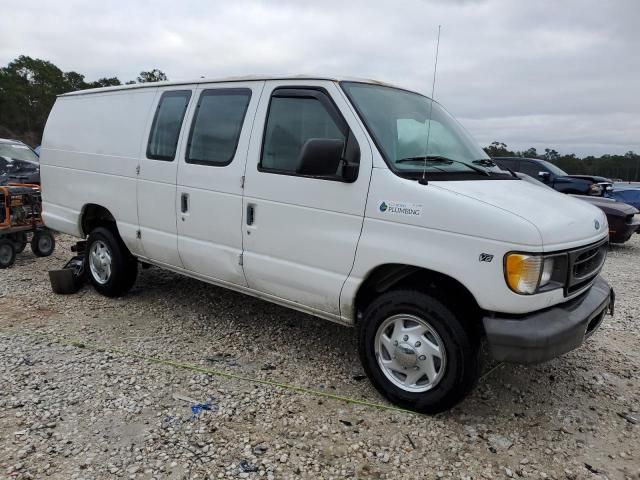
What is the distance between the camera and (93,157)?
5.26m

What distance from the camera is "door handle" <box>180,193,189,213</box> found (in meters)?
4.39

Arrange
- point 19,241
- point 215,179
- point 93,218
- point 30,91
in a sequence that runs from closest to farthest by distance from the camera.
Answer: point 215,179 → point 93,218 → point 19,241 → point 30,91

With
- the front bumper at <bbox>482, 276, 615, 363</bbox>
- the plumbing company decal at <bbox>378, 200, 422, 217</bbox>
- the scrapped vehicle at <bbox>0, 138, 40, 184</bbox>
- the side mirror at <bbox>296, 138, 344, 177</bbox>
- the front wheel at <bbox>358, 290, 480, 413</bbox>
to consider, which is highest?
the side mirror at <bbox>296, 138, 344, 177</bbox>

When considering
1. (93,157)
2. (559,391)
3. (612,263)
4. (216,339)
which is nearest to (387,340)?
(559,391)

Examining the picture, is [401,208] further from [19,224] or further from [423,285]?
[19,224]

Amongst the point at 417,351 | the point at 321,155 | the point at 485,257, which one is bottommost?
the point at 417,351

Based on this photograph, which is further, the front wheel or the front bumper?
the front wheel

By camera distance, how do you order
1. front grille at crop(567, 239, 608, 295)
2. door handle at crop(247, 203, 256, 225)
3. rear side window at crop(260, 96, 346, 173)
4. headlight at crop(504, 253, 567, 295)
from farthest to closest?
door handle at crop(247, 203, 256, 225), rear side window at crop(260, 96, 346, 173), front grille at crop(567, 239, 608, 295), headlight at crop(504, 253, 567, 295)

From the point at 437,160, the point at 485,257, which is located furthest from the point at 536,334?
the point at 437,160

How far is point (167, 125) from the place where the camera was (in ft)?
15.2

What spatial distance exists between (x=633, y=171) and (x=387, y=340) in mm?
29768

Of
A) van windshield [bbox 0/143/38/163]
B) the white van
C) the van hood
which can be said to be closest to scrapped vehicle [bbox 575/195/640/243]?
the white van

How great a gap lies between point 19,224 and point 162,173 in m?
4.07

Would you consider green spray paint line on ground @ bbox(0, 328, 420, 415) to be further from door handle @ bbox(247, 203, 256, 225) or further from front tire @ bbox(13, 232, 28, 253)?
front tire @ bbox(13, 232, 28, 253)
